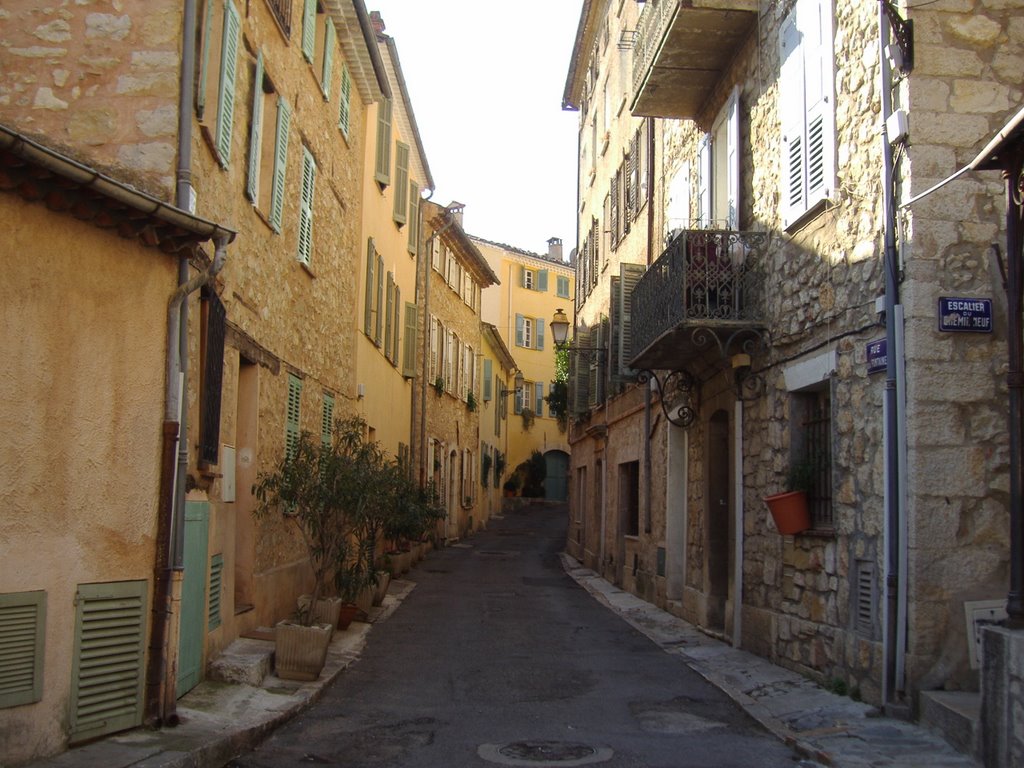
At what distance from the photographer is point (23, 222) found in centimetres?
614

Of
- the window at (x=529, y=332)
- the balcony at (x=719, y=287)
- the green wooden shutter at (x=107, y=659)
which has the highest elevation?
the window at (x=529, y=332)

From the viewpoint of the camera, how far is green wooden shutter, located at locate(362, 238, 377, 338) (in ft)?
56.8

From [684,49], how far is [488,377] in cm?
2827

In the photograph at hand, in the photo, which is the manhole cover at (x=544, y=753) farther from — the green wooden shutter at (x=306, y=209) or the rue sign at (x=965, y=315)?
the green wooden shutter at (x=306, y=209)

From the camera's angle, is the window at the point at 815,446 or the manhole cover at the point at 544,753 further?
the window at the point at 815,446

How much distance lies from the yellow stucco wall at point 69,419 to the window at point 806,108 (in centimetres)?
559

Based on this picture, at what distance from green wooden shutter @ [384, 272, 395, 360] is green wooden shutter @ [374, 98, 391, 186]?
198 cm

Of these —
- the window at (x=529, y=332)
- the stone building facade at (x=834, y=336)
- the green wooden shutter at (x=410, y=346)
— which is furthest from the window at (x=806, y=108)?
the window at (x=529, y=332)

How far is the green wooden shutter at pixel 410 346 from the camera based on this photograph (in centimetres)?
2259

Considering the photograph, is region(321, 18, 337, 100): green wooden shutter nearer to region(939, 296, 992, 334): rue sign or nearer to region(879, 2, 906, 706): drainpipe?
region(879, 2, 906, 706): drainpipe

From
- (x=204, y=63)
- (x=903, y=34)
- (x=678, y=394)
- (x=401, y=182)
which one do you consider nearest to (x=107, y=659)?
(x=204, y=63)

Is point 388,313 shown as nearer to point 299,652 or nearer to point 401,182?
point 401,182

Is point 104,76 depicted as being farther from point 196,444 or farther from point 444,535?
point 444,535

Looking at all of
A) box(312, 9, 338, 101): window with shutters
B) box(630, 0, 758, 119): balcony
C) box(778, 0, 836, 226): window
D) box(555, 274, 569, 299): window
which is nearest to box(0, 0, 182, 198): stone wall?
box(778, 0, 836, 226): window
